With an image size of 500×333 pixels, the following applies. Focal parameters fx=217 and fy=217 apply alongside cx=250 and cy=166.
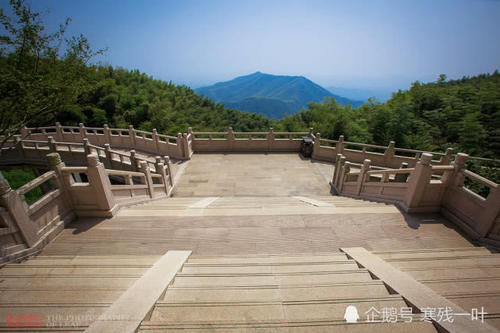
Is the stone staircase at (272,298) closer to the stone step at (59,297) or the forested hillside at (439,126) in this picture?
the stone step at (59,297)

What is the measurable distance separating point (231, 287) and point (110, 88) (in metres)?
40.9

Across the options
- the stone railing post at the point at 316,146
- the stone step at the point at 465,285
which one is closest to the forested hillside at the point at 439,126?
the stone railing post at the point at 316,146

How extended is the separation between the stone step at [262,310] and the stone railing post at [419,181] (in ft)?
13.4

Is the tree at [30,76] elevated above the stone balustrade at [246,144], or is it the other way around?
the tree at [30,76]

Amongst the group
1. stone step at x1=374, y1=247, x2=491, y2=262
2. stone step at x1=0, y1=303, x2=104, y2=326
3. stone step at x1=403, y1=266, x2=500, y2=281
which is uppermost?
stone step at x1=0, y1=303, x2=104, y2=326

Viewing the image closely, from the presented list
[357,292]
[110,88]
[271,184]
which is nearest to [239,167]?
[271,184]

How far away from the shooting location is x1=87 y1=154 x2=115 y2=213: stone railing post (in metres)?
5.31

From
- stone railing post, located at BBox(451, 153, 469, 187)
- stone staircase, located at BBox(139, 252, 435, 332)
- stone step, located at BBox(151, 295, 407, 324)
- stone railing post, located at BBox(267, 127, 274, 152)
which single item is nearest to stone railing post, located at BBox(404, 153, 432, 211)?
stone railing post, located at BBox(451, 153, 469, 187)

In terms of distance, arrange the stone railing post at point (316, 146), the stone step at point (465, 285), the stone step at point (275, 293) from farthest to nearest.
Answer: the stone railing post at point (316, 146) → the stone step at point (465, 285) → the stone step at point (275, 293)

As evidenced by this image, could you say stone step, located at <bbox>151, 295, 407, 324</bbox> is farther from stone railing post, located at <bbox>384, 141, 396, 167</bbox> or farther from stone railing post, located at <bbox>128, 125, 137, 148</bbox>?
stone railing post, located at <bbox>128, 125, 137, 148</bbox>

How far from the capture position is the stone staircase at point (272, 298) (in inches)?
90.8

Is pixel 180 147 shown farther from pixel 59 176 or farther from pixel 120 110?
pixel 120 110

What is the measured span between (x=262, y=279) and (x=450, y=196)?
579cm

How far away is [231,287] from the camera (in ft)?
10.0
